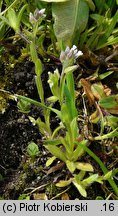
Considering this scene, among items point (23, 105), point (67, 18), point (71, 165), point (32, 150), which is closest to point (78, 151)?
point (71, 165)

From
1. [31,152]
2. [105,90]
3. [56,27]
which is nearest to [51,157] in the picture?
[31,152]

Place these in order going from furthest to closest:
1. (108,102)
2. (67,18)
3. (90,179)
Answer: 1. (67,18)
2. (108,102)
3. (90,179)

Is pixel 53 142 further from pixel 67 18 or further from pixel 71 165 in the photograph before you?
pixel 67 18

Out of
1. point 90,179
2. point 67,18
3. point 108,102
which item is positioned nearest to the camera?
point 90,179

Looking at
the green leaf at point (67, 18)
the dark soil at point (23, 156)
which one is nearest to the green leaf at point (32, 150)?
the dark soil at point (23, 156)

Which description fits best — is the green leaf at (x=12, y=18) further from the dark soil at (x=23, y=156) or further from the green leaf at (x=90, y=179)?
the green leaf at (x=90, y=179)

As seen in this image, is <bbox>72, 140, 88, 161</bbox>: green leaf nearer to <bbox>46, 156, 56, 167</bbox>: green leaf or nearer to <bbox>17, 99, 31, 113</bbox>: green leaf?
<bbox>46, 156, 56, 167</bbox>: green leaf

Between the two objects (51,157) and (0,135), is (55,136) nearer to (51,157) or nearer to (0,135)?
(51,157)
